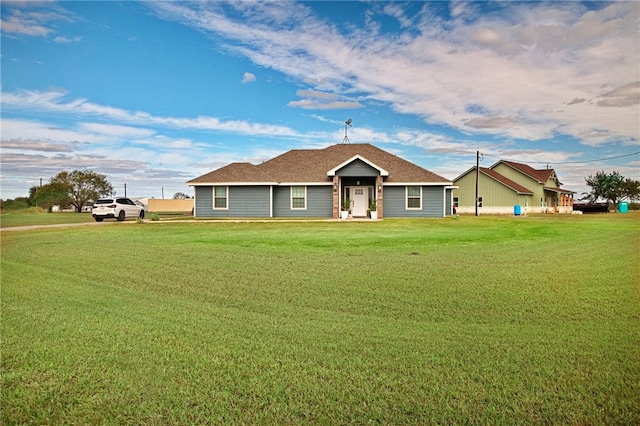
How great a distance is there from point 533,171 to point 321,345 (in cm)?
5880

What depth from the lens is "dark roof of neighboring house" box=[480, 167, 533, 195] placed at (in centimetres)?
5025

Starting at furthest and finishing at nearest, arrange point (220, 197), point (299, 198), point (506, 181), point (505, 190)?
point (506, 181) → point (505, 190) → point (220, 197) → point (299, 198)

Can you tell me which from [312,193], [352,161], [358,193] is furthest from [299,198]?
[352,161]

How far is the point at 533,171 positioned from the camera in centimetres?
5741

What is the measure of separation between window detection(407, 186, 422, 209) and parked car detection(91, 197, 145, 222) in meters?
20.0

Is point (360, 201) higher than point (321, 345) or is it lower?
higher

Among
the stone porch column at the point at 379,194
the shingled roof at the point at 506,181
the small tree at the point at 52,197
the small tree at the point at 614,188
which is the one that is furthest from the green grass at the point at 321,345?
the small tree at the point at 614,188

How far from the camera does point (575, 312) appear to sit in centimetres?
661

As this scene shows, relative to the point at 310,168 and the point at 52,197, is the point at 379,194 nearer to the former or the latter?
the point at 310,168

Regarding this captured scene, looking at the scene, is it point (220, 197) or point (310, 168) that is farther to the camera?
point (310, 168)

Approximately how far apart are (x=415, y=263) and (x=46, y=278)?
26.5ft

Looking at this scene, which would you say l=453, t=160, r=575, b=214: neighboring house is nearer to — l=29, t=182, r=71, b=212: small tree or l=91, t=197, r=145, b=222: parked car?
l=91, t=197, r=145, b=222: parked car

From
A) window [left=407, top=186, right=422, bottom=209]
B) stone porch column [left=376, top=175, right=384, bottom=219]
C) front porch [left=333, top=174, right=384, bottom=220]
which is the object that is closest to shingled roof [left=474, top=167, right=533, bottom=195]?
window [left=407, top=186, right=422, bottom=209]

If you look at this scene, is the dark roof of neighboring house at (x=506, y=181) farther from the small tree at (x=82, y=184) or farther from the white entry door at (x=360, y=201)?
the small tree at (x=82, y=184)
